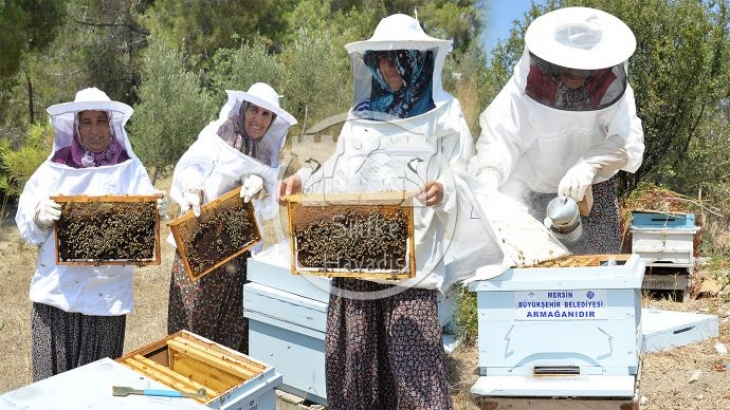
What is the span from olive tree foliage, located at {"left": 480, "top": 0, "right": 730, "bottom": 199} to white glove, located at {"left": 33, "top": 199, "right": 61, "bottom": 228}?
5.70 m

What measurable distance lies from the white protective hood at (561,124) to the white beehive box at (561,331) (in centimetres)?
88

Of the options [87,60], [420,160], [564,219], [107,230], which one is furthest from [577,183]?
[87,60]

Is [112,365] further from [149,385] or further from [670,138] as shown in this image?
[670,138]

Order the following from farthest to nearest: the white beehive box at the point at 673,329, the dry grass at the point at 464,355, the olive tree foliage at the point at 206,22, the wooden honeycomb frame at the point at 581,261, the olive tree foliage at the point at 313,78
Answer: the olive tree foliage at the point at 206,22, the olive tree foliage at the point at 313,78, the white beehive box at the point at 673,329, the dry grass at the point at 464,355, the wooden honeycomb frame at the point at 581,261

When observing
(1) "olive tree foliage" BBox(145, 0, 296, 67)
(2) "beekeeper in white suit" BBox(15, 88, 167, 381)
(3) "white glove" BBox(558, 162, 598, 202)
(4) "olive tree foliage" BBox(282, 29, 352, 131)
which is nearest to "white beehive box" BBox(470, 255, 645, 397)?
(3) "white glove" BBox(558, 162, 598, 202)

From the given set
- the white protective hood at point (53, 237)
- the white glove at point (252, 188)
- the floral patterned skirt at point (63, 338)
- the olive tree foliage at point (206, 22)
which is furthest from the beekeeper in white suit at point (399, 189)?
the olive tree foliage at point (206, 22)

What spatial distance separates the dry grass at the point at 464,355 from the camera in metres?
4.02

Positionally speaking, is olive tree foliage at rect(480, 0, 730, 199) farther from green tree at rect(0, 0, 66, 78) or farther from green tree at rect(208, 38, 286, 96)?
green tree at rect(0, 0, 66, 78)

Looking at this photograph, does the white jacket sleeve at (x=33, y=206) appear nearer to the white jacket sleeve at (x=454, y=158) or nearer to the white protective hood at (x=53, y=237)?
the white protective hood at (x=53, y=237)

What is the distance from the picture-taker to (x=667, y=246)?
5848 millimetres

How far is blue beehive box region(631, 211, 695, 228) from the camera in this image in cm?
584

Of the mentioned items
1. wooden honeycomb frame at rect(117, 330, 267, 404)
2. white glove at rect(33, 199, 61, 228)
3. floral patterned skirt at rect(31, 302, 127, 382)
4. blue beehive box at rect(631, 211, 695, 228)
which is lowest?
blue beehive box at rect(631, 211, 695, 228)

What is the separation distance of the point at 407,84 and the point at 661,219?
3712mm

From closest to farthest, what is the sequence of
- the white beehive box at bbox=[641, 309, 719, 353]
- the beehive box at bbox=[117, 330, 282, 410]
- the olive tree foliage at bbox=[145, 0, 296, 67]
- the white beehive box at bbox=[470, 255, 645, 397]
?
the beehive box at bbox=[117, 330, 282, 410], the white beehive box at bbox=[470, 255, 645, 397], the white beehive box at bbox=[641, 309, 719, 353], the olive tree foliage at bbox=[145, 0, 296, 67]
